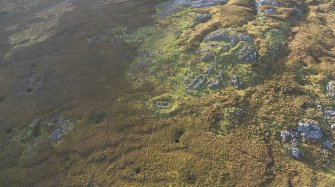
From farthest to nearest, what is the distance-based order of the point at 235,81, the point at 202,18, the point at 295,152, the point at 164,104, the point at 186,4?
the point at 186,4
the point at 202,18
the point at 235,81
the point at 164,104
the point at 295,152

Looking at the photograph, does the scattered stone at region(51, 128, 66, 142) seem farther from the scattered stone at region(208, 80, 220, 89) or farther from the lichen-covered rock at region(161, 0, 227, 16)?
the lichen-covered rock at region(161, 0, 227, 16)

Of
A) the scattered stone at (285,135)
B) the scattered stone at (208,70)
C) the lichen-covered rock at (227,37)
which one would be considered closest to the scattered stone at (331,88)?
the scattered stone at (285,135)

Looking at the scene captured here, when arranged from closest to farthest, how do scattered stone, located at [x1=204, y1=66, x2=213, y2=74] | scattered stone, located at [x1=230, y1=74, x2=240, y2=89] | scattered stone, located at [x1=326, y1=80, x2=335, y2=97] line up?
scattered stone, located at [x1=326, y1=80, x2=335, y2=97], scattered stone, located at [x1=230, y1=74, x2=240, y2=89], scattered stone, located at [x1=204, y1=66, x2=213, y2=74]

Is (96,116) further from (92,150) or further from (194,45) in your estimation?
(194,45)

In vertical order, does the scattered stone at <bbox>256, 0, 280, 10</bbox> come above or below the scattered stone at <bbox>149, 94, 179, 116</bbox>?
above

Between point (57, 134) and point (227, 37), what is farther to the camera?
point (227, 37)

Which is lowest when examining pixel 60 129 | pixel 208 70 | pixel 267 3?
pixel 60 129

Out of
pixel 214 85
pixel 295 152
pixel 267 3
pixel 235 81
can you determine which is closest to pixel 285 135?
pixel 295 152

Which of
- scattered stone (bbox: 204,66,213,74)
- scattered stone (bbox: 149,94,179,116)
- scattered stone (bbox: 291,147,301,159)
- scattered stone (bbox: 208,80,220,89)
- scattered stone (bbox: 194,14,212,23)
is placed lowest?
scattered stone (bbox: 291,147,301,159)

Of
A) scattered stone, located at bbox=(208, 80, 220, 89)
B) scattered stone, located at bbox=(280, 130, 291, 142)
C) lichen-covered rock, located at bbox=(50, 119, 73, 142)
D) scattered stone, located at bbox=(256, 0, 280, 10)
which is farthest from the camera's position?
scattered stone, located at bbox=(256, 0, 280, 10)

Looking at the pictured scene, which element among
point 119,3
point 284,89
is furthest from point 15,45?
point 284,89

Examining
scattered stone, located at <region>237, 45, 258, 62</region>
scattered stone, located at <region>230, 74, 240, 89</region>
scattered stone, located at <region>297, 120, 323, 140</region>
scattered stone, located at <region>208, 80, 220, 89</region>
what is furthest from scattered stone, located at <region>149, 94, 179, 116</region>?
scattered stone, located at <region>297, 120, 323, 140</region>

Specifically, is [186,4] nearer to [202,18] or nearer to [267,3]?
[202,18]
